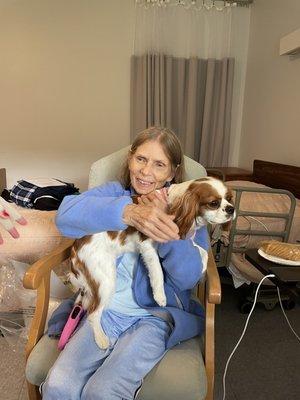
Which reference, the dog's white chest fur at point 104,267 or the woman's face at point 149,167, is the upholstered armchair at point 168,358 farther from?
the woman's face at point 149,167

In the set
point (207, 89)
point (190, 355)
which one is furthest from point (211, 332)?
point (207, 89)

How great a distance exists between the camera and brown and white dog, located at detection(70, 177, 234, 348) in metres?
1.02

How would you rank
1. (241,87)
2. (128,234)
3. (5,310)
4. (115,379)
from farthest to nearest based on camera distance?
(241,87), (5,310), (128,234), (115,379)

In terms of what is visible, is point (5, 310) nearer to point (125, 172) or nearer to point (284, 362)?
point (125, 172)

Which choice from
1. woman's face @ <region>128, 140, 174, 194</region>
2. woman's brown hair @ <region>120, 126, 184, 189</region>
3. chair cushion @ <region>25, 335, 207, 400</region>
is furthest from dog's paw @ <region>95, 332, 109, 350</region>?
woman's brown hair @ <region>120, 126, 184, 189</region>

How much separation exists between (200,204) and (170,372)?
521mm

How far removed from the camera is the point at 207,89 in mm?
3629

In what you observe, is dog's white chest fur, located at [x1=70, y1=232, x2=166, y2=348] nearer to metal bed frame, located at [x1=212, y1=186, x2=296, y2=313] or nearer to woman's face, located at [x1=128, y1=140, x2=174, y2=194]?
woman's face, located at [x1=128, y1=140, x2=174, y2=194]

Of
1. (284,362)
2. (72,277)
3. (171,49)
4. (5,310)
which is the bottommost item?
(284,362)

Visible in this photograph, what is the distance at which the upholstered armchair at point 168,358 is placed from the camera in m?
0.94

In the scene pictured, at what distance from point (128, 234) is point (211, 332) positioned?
1.40 feet

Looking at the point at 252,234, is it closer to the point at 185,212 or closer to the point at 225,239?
the point at 225,239

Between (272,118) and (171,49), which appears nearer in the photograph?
(272,118)

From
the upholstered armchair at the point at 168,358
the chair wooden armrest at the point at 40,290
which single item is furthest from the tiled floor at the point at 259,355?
the chair wooden armrest at the point at 40,290
